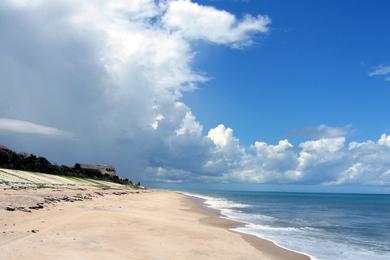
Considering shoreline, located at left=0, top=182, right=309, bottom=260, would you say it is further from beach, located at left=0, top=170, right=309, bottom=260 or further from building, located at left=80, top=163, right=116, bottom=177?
Result: building, located at left=80, top=163, right=116, bottom=177

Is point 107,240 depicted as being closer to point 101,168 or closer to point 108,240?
point 108,240

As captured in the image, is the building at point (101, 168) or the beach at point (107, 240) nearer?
the beach at point (107, 240)

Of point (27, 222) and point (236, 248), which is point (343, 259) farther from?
point (27, 222)

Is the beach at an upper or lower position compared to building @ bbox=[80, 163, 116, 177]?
lower

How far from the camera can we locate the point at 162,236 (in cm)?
2297

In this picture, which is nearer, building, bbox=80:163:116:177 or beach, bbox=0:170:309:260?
beach, bbox=0:170:309:260

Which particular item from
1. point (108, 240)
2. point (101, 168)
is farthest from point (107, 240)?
point (101, 168)

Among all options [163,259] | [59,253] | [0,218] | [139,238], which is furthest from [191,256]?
[0,218]

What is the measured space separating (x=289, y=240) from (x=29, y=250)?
1724 cm

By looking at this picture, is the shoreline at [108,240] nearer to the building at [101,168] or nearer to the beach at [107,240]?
the beach at [107,240]

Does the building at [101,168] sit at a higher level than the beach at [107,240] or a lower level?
higher

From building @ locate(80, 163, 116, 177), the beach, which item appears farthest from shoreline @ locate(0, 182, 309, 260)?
building @ locate(80, 163, 116, 177)

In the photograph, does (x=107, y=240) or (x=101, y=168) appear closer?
(x=107, y=240)

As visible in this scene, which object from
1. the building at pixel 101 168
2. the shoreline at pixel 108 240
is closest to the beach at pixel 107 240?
the shoreline at pixel 108 240
